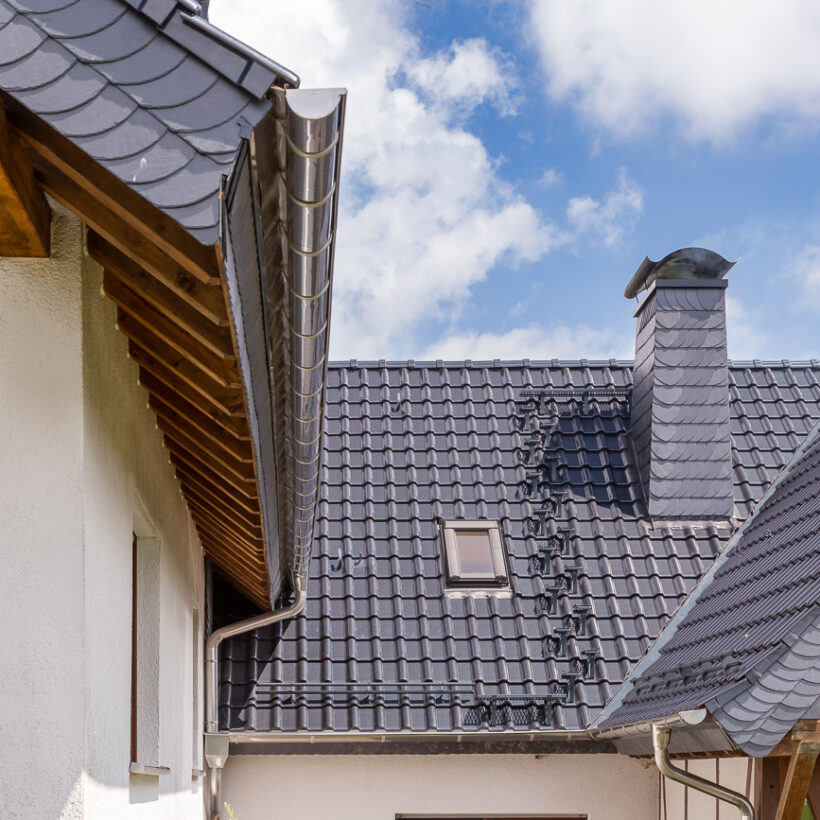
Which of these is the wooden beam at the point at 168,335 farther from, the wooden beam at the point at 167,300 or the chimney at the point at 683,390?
the chimney at the point at 683,390

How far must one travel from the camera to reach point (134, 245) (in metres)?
2.71

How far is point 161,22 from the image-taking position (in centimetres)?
246

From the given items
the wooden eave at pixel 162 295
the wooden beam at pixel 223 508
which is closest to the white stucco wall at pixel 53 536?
the wooden eave at pixel 162 295

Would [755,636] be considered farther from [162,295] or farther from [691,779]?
Result: [162,295]

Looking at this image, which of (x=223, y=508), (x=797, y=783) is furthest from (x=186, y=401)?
(x=797, y=783)

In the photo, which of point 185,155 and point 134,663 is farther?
point 134,663

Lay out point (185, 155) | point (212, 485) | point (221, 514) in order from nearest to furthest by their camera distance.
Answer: point (185, 155) < point (212, 485) < point (221, 514)

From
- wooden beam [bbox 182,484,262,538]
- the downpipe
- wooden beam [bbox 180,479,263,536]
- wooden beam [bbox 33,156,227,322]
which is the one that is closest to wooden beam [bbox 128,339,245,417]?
wooden beam [bbox 33,156,227,322]

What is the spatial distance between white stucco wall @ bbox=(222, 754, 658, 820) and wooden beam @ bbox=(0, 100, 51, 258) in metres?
5.97

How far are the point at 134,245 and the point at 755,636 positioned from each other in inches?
180

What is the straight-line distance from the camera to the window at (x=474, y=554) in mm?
9219

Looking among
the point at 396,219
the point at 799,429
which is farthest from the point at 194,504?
the point at 396,219

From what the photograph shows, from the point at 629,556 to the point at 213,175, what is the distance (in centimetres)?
767

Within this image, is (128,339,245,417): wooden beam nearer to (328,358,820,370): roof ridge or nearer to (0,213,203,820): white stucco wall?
(0,213,203,820): white stucco wall
